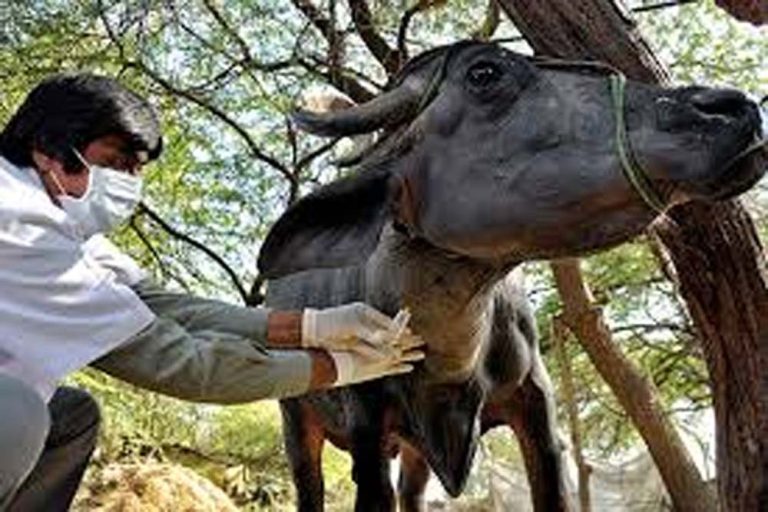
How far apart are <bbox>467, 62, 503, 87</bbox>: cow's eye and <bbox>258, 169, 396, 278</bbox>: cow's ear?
1.70ft

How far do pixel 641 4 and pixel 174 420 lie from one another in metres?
4.94

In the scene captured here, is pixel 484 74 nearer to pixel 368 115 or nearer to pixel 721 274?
pixel 368 115

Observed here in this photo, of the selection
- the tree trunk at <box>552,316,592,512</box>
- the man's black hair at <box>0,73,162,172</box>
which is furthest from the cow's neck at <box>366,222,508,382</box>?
the tree trunk at <box>552,316,592,512</box>

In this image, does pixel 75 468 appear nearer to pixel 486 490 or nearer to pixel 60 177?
pixel 60 177

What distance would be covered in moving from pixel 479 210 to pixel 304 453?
88.4 inches

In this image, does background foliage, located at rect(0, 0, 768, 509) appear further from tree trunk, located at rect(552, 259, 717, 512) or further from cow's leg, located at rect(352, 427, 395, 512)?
cow's leg, located at rect(352, 427, 395, 512)

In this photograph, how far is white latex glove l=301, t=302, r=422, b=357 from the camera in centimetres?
366

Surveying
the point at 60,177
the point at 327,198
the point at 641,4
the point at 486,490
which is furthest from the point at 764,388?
the point at 486,490

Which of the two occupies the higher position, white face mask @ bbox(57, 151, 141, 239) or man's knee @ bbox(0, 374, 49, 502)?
white face mask @ bbox(57, 151, 141, 239)

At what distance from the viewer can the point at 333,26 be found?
8.88 meters

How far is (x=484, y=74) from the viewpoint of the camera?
376cm

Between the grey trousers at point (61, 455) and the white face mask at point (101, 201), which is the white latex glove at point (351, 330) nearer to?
the white face mask at point (101, 201)

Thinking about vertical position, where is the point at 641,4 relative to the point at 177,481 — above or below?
above

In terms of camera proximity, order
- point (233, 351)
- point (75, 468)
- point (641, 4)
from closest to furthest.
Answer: point (233, 351)
point (75, 468)
point (641, 4)
